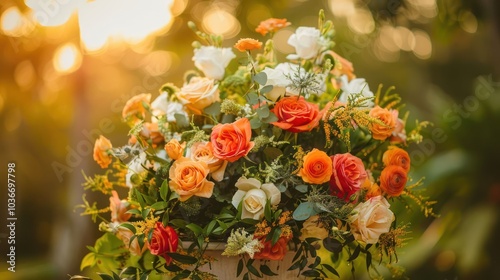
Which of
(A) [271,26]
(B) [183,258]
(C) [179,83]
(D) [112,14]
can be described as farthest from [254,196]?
(C) [179,83]

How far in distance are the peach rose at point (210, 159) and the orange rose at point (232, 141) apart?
0.04ft

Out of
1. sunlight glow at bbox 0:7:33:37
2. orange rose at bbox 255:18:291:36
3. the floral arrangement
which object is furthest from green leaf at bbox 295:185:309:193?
sunlight glow at bbox 0:7:33:37

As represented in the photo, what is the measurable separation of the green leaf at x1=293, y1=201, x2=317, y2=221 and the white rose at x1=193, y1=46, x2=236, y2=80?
0.34 m

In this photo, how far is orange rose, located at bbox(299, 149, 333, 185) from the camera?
0.93 m

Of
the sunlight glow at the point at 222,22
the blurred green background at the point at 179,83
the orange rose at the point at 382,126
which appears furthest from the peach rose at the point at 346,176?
the sunlight glow at the point at 222,22

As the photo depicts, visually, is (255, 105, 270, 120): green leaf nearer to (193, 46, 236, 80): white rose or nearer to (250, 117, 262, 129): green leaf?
(250, 117, 262, 129): green leaf

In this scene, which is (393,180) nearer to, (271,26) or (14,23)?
(271,26)

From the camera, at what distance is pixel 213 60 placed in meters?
1.10

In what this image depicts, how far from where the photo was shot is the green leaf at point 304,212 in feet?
2.98

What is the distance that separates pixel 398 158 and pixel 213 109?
1.17 feet

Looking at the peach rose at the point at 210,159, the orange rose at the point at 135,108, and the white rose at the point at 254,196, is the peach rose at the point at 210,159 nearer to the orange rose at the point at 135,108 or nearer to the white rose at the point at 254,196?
the white rose at the point at 254,196

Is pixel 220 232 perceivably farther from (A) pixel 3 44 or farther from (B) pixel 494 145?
(A) pixel 3 44

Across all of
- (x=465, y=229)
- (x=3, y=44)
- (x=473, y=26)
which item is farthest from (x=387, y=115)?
(x=3, y=44)

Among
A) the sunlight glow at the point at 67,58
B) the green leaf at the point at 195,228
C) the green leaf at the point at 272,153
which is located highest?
the sunlight glow at the point at 67,58
